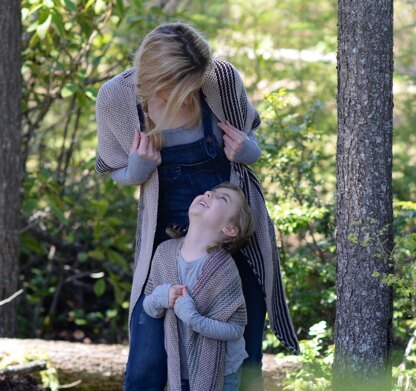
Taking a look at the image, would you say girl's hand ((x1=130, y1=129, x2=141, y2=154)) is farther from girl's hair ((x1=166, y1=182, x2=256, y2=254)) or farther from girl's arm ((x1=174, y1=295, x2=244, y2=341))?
girl's arm ((x1=174, y1=295, x2=244, y2=341))

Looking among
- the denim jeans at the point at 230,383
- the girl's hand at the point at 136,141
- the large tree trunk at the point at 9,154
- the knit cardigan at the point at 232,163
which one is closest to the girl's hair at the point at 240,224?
the knit cardigan at the point at 232,163

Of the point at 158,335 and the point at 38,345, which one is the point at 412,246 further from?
the point at 38,345

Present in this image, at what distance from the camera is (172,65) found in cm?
301

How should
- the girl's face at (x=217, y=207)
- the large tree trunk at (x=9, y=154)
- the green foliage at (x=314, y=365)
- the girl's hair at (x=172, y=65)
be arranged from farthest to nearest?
1. the large tree trunk at (x=9, y=154)
2. the green foliage at (x=314, y=365)
3. the girl's face at (x=217, y=207)
4. the girl's hair at (x=172, y=65)

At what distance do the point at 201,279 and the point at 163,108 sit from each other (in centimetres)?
67

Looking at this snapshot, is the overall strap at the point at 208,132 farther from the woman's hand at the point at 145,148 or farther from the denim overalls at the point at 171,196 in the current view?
the woman's hand at the point at 145,148

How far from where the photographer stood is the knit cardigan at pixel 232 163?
3.22 metres

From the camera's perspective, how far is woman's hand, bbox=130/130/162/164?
3.11 metres

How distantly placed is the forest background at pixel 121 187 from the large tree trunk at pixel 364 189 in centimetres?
14

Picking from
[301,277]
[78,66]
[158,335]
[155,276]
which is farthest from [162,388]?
[78,66]

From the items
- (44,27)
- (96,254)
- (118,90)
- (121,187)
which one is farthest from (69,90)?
(118,90)

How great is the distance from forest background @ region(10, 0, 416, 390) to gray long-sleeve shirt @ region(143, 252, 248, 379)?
1.63ft

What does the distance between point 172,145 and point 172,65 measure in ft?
1.12

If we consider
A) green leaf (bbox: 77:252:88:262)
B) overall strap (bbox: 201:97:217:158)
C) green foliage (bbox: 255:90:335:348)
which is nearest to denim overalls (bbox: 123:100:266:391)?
overall strap (bbox: 201:97:217:158)
